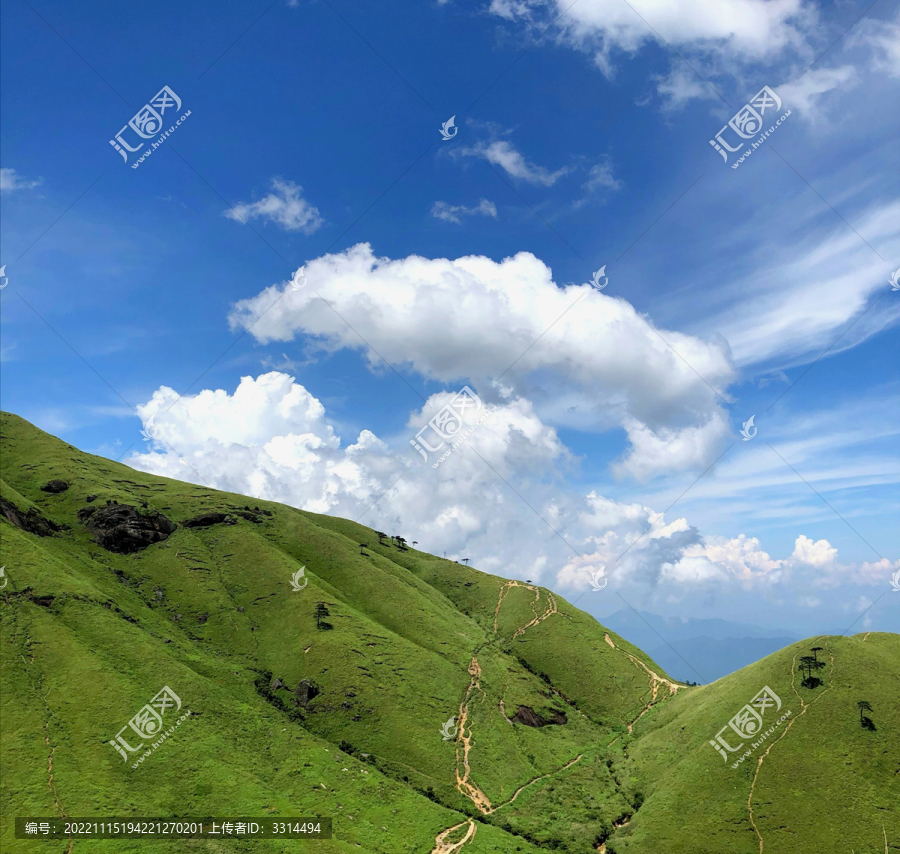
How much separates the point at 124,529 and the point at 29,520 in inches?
736

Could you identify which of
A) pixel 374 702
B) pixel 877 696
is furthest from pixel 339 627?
pixel 877 696

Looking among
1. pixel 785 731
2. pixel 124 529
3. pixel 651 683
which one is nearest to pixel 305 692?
pixel 124 529

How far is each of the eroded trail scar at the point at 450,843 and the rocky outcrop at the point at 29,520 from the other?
10042 centimetres

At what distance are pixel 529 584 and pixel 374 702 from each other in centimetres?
8513

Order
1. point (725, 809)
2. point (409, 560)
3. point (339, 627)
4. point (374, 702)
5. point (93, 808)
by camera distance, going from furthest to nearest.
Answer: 1. point (409, 560)
2. point (339, 627)
3. point (374, 702)
4. point (725, 809)
5. point (93, 808)

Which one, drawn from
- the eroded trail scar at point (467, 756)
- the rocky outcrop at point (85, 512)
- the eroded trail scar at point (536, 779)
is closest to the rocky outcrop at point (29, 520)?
the rocky outcrop at point (85, 512)

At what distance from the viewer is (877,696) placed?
252ft

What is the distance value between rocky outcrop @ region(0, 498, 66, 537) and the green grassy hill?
531 millimetres

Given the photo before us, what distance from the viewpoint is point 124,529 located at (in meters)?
122

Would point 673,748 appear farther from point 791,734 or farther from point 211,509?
point 211,509

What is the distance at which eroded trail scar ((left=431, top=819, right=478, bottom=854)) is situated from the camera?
219 feet
